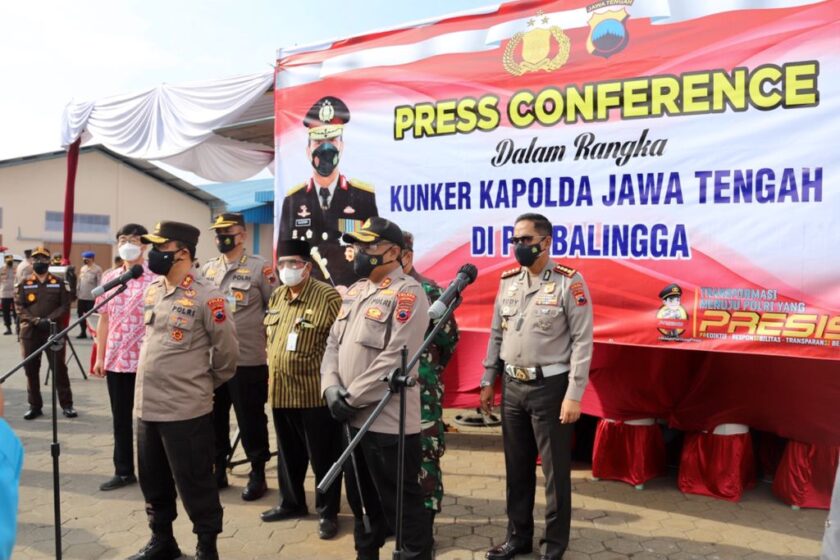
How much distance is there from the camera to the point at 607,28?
3.62 metres

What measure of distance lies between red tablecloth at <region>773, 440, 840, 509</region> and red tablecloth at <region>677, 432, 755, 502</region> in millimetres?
257

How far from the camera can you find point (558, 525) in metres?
3.17

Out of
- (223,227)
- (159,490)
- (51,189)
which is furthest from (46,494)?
(51,189)

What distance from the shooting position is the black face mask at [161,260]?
10.2 ft

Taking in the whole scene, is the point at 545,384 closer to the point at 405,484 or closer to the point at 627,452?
the point at 405,484

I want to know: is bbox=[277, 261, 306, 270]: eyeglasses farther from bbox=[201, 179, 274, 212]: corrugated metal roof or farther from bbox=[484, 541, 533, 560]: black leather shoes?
bbox=[201, 179, 274, 212]: corrugated metal roof

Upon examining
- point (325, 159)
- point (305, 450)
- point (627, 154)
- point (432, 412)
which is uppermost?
point (325, 159)

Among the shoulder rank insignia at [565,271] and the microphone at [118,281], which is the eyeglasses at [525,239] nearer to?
the shoulder rank insignia at [565,271]

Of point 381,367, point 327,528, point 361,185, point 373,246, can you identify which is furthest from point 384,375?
point 361,185

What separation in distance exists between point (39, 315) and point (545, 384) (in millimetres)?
5320

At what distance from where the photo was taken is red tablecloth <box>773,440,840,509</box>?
386cm

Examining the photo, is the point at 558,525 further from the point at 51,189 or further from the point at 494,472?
the point at 51,189

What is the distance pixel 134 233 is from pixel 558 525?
3.35 meters

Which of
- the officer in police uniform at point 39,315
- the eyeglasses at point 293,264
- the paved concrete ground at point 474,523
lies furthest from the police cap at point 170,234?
the officer in police uniform at point 39,315
